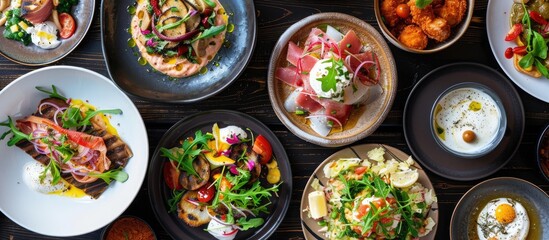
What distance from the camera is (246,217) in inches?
134

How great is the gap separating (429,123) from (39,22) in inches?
87.5

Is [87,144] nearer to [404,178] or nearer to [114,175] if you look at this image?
[114,175]

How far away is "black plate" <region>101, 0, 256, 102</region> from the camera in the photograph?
3.34m

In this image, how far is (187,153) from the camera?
3320 millimetres

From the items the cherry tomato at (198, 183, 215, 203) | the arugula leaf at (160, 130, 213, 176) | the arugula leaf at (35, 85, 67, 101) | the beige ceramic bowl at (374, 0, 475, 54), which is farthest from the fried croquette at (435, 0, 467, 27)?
the arugula leaf at (35, 85, 67, 101)

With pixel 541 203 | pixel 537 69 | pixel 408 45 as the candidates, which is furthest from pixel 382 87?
pixel 541 203

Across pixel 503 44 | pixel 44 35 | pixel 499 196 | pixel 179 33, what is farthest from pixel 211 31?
pixel 499 196

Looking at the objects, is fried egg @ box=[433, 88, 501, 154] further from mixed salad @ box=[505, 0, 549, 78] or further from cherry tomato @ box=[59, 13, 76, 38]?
cherry tomato @ box=[59, 13, 76, 38]

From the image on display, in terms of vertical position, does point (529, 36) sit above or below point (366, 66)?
above

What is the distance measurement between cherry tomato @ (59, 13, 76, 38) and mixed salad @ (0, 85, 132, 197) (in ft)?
1.07

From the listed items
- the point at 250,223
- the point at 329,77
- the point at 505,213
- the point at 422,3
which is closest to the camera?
the point at 329,77

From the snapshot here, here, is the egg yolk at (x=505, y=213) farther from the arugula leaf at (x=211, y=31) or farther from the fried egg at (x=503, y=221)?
the arugula leaf at (x=211, y=31)

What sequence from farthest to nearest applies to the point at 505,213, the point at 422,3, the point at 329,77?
the point at 505,213, the point at 422,3, the point at 329,77

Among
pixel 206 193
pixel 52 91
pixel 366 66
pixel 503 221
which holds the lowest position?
pixel 503 221
